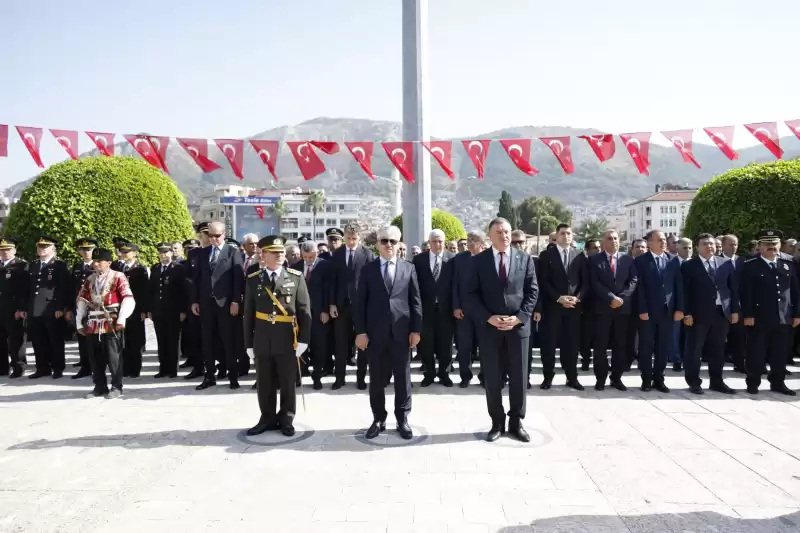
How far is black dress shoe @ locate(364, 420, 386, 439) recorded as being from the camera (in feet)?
16.2

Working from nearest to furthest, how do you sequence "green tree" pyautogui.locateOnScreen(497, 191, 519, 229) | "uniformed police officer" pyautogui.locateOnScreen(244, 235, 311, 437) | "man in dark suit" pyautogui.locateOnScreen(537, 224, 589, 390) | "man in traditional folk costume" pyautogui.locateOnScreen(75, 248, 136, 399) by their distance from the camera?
1. "uniformed police officer" pyautogui.locateOnScreen(244, 235, 311, 437)
2. "man in traditional folk costume" pyautogui.locateOnScreen(75, 248, 136, 399)
3. "man in dark suit" pyautogui.locateOnScreen(537, 224, 589, 390)
4. "green tree" pyautogui.locateOnScreen(497, 191, 519, 229)

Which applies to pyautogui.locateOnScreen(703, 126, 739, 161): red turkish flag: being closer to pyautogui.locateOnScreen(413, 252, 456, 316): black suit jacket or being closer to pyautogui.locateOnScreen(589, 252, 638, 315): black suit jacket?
pyautogui.locateOnScreen(589, 252, 638, 315): black suit jacket

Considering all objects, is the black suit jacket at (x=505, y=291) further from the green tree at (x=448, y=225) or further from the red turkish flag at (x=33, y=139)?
the green tree at (x=448, y=225)

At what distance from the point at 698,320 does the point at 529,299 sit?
3.06m

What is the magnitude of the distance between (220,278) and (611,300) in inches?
201

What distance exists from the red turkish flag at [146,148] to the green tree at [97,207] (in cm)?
34

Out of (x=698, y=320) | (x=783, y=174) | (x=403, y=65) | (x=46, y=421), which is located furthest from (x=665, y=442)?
(x=403, y=65)

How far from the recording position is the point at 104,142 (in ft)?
36.0

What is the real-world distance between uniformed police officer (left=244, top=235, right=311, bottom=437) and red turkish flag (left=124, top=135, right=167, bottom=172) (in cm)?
762

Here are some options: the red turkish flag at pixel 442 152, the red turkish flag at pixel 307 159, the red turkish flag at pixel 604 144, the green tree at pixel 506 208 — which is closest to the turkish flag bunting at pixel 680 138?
the red turkish flag at pixel 604 144

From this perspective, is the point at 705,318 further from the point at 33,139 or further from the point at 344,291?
the point at 33,139

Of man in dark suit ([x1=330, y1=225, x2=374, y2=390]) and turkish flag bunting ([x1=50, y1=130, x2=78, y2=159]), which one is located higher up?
turkish flag bunting ([x1=50, y1=130, x2=78, y2=159])

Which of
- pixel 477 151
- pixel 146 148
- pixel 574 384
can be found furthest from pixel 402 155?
pixel 574 384

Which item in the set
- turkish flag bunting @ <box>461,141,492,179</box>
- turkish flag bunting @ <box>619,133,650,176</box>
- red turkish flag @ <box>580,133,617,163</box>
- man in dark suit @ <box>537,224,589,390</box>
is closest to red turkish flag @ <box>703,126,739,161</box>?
turkish flag bunting @ <box>619,133,650,176</box>
